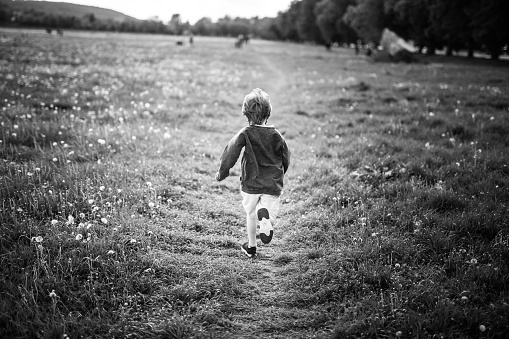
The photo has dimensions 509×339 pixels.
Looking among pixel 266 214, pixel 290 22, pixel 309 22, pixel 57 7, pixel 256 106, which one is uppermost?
pixel 290 22

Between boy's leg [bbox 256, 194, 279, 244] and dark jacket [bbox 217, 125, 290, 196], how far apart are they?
0.42 feet

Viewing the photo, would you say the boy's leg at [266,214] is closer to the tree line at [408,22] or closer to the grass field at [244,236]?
the grass field at [244,236]

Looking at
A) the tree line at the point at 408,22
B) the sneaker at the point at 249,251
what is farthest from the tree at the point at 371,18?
the sneaker at the point at 249,251

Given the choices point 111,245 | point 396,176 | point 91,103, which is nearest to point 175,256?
point 111,245

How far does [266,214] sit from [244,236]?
112 centimetres

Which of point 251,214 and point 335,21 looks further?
point 335,21

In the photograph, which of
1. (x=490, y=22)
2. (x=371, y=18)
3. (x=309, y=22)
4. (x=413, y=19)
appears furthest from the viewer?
(x=309, y=22)

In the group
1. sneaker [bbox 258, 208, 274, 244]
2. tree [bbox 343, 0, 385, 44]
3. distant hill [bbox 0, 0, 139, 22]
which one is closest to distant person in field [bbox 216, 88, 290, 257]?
sneaker [bbox 258, 208, 274, 244]

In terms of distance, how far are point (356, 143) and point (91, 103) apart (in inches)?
400

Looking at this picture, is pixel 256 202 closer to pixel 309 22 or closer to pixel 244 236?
pixel 244 236

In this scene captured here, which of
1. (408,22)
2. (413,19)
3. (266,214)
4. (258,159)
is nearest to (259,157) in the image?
(258,159)

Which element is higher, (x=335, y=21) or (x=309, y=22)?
(x=309, y=22)

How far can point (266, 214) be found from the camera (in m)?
4.77

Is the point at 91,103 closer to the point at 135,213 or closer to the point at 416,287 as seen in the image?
the point at 135,213
